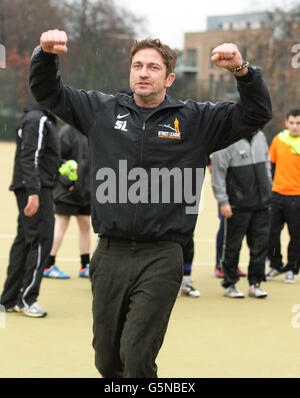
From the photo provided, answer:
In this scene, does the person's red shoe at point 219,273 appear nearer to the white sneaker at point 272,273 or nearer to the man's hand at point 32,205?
Answer: the white sneaker at point 272,273

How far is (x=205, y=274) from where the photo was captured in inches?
415

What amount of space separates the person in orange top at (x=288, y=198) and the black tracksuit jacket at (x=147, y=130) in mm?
5480

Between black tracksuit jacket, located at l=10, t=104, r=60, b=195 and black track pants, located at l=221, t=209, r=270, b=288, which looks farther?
black track pants, located at l=221, t=209, r=270, b=288

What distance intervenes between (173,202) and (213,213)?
12.8m

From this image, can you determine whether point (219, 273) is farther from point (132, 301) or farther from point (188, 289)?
point (132, 301)

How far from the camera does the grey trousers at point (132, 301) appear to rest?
4.52 meters

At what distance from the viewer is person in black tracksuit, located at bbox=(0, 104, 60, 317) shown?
7.52 m

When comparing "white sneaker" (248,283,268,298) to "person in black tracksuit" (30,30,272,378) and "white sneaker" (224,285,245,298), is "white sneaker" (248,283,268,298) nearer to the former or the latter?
"white sneaker" (224,285,245,298)

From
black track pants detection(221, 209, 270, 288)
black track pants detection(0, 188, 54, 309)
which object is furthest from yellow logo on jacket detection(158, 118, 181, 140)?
black track pants detection(221, 209, 270, 288)

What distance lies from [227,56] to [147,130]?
0.64 m

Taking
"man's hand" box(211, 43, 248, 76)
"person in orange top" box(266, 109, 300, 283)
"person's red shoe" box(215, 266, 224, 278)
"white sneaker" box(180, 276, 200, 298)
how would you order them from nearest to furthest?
1. "man's hand" box(211, 43, 248, 76)
2. "white sneaker" box(180, 276, 200, 298)
3. "person in orange top" box(266, 109, 300, 283)
4. "person's red shoe" box(215, 266, 224, 278)

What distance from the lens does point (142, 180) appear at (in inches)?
182

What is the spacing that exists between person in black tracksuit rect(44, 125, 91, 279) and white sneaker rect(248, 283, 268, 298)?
6.63 ft

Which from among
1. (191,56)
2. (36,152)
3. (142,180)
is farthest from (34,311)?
(191,56)
